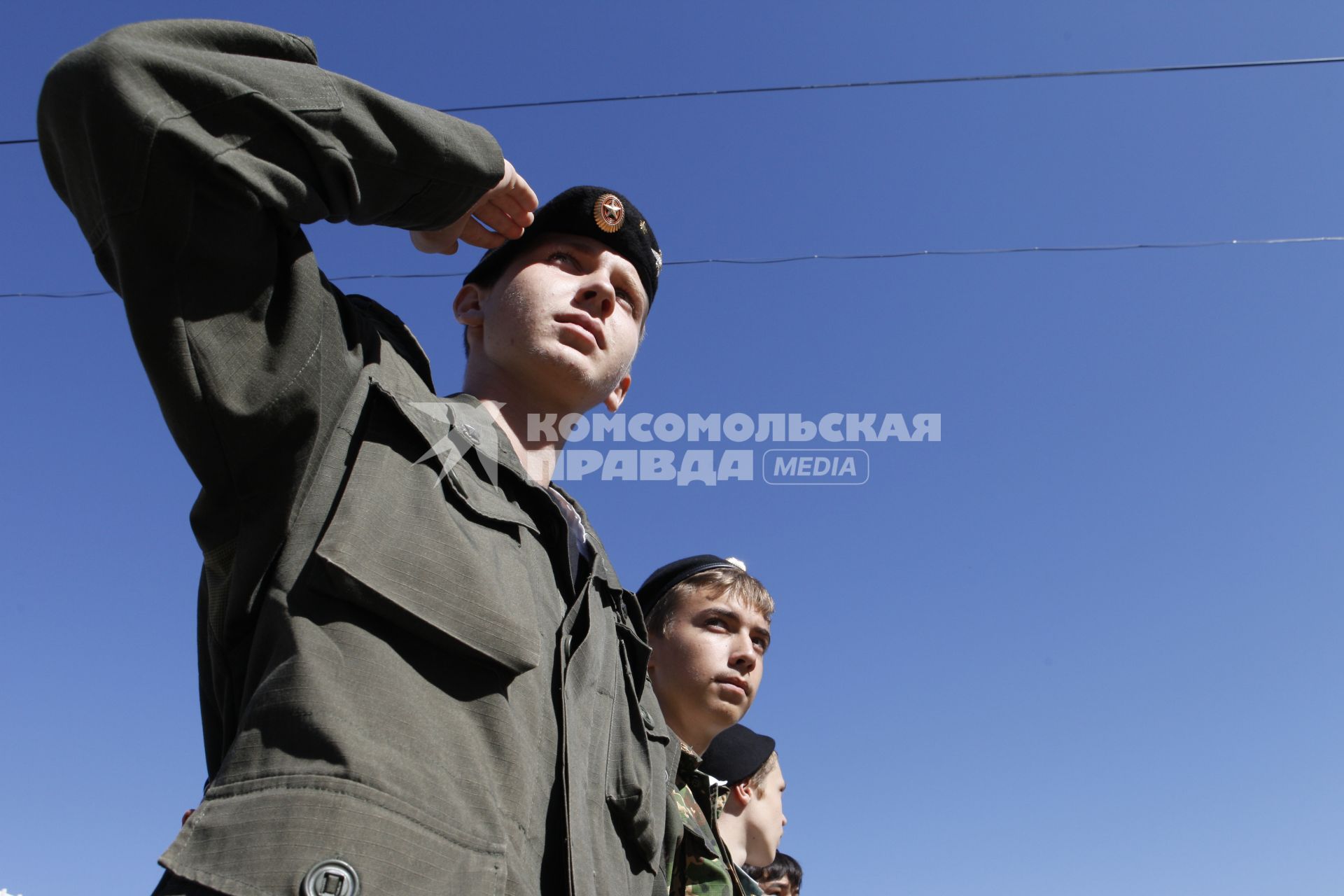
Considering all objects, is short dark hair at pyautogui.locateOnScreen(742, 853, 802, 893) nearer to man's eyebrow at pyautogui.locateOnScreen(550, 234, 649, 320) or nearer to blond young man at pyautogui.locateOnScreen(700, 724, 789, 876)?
blond young man at pyautogui.locateOnScreen(700, 724, 789, 876)

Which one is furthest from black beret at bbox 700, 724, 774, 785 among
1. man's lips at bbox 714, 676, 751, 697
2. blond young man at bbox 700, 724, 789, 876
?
man's lips at bbox 714, 676, 751, 697

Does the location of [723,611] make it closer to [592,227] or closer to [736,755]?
[736,755]

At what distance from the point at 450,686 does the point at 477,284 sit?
115 cm

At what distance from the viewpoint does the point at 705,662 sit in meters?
3.27

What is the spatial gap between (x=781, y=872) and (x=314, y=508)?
4495 mm

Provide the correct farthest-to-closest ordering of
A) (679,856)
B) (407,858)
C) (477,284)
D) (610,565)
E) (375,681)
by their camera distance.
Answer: (679,856) → (477,284) → (610,565) → (375,681) → (407,858)

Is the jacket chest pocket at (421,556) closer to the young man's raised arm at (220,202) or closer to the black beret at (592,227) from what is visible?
the young man's raised arm at (220,202)

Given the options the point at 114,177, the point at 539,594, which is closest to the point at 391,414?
the point at 539,594

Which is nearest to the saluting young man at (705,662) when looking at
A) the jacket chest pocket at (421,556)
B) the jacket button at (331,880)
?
the jacket chest pocket at (421,556)

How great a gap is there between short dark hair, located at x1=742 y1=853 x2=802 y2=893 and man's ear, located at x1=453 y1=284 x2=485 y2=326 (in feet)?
11.9

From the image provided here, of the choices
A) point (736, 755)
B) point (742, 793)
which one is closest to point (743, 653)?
point (736, 755)

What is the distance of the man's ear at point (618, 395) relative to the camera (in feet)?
7.80

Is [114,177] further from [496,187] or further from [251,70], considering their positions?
[496,187]

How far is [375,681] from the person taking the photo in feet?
4.19
